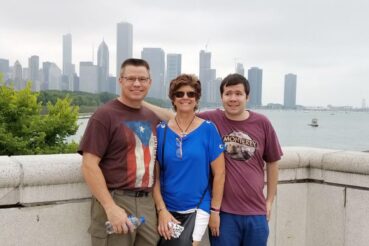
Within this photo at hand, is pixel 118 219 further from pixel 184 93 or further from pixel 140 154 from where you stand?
pixel 184 93

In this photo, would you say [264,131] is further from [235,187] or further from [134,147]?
[134,147]

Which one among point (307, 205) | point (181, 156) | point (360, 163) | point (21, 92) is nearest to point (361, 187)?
point (360, 163)

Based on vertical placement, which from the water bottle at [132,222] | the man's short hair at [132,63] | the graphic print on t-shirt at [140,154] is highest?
the man's short hair at [132,63]

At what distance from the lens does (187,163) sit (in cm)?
311

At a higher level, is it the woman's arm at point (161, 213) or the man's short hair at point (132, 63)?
the man's short hair at point (132, 63)

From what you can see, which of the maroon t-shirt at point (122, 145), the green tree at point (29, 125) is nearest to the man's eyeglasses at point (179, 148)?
the maroon t-shirt at point (122, 145)

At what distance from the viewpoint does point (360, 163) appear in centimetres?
431

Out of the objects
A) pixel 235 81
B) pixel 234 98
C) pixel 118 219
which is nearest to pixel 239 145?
pixel 234 98

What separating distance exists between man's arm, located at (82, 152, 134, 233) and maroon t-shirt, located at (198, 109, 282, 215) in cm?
91

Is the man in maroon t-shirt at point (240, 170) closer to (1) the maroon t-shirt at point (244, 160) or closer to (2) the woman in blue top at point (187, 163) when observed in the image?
(1) the maroon t-shirt at point (244, 160)

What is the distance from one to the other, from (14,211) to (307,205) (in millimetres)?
3018

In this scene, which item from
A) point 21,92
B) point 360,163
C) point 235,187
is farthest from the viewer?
point 21,92

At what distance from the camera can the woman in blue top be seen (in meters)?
3.13

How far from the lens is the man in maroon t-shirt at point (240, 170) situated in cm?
343
